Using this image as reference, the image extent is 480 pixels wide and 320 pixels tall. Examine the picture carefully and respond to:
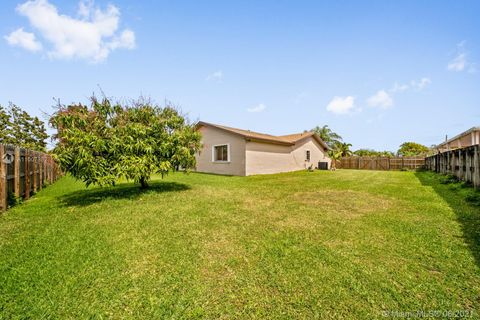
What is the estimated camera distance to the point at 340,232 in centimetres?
413

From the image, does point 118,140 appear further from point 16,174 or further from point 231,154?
point 231,154

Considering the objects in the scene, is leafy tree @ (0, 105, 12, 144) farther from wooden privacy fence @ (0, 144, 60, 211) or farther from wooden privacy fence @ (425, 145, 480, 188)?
wooden privacy fence @ (425, 145, 480, 188)

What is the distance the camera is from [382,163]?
24.7 m

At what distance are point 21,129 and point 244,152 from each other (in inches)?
1017

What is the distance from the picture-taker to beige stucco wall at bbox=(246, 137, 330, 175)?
1518 centimetres

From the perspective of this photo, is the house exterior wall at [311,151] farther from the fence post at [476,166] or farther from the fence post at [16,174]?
the fence post at [16,174]

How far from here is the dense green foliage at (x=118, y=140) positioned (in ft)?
21.9

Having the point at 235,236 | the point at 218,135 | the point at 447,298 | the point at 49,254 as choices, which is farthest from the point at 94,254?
the point at 218,135

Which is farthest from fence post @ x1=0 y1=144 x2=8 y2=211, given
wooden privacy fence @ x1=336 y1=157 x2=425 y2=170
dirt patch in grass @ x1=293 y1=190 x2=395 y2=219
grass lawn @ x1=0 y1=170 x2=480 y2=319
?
wooden privacy fence @ x1=336 y1=157 x2=425 y2=170

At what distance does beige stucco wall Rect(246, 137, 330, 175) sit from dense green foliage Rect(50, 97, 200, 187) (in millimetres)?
6922

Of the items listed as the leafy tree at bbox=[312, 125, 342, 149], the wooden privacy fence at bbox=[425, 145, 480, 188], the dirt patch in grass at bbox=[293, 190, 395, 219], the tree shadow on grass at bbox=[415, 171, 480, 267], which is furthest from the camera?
the leafy tree at bbox=[312, 125, 342, 149]

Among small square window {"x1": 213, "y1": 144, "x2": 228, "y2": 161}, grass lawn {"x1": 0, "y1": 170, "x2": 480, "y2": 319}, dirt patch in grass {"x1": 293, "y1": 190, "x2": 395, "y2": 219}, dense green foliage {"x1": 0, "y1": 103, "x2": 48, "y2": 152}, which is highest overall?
dense green foliage {"x1": 0, "y1": 103, "x2": 48, "y2": 152}

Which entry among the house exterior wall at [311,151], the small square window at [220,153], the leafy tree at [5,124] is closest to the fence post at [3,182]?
the small square window at [220,153]

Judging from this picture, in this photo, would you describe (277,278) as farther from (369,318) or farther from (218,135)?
(218,135)
